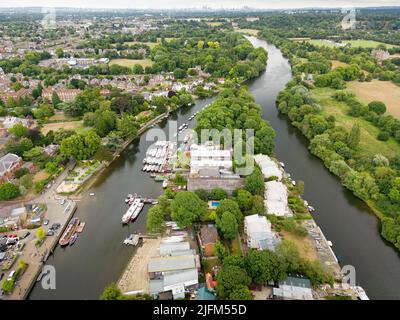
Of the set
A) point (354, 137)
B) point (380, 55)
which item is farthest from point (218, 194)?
point (380, 55)

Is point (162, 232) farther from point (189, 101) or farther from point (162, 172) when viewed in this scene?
point (189, 101)

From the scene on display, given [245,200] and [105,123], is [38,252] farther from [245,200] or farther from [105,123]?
[105,123]

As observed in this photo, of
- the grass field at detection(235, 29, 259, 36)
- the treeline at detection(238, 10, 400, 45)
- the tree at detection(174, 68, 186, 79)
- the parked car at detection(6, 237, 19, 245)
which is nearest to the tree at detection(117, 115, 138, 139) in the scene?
the parked car at detection(6, 237, 19, 245)

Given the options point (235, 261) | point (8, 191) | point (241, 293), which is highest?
point (8, 191)

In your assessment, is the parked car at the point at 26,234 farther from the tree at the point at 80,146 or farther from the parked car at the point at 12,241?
the tree at the point at 80,146

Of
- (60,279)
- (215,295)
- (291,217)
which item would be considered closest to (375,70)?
(291,217)

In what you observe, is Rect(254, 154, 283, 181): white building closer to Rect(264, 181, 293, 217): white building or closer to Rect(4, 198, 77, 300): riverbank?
Rect(264, 181, 293, 217): white building
